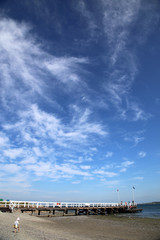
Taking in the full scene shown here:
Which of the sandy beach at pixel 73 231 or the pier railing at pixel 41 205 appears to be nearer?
the sandy beach at pixel 73 231

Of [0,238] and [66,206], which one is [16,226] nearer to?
[0,238]

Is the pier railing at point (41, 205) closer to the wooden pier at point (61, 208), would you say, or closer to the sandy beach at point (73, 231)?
the wooden pier at point (61, 208)

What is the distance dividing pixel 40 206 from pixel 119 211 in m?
34.3

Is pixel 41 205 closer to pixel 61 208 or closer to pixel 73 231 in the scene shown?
pixel 61 208

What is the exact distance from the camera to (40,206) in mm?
38344

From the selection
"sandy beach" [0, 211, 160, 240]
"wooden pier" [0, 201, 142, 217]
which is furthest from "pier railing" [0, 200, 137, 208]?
"sandy beach" [0, 211, 160, 240]

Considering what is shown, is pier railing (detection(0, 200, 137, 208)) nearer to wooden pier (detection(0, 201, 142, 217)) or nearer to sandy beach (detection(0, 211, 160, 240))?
wooden pier (detection(0, 201, 142, 217))

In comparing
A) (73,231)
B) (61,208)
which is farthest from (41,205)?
(73,231)

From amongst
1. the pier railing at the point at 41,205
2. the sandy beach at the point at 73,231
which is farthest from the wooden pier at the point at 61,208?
the sandy beach at the point at 73,231

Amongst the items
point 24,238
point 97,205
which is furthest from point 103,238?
point 97,205

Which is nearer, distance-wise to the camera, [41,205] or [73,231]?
[73,231]

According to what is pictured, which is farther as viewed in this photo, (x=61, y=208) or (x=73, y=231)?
(x=61, y=208)

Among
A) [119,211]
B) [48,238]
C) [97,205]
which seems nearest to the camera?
[48,238]

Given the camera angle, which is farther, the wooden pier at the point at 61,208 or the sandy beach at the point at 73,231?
the wooden pier at the point at 61,208
